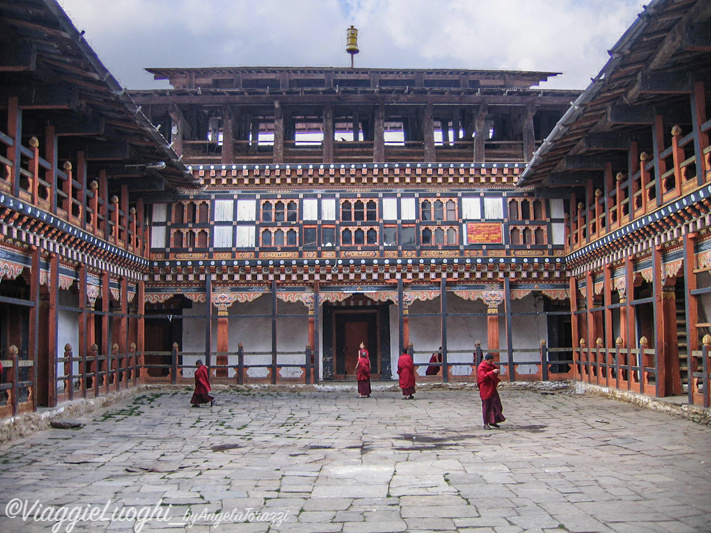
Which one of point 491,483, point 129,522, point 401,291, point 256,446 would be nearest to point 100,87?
point 256,446

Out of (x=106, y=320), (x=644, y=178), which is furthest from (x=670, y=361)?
(x=106, y=320)

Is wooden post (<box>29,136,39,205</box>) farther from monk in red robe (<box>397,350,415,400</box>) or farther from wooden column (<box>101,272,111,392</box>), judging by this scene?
monk in red robe (<box>397,350,415,400</box>)

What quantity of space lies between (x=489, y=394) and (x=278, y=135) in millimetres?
12013

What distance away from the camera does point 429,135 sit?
20.9 meters

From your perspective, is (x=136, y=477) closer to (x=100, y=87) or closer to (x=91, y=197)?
(x=100, y=87)

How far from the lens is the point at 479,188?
804 inches

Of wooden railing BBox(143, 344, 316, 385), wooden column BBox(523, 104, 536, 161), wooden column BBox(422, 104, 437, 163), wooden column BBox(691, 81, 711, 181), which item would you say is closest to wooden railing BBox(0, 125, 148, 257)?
wooden railing BBox(143, 344, 316, 385)

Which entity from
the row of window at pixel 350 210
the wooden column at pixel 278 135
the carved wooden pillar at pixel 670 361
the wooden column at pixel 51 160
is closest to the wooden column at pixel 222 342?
the row of window at pixel 350 210

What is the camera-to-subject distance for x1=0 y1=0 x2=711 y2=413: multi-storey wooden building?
45.2 feet

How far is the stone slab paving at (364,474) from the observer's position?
5969mm

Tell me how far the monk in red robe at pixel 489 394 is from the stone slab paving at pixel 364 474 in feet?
1.17

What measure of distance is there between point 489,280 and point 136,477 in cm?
1415

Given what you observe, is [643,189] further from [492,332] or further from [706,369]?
[492,332]

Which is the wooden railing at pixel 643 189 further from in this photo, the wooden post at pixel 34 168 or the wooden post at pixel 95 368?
the wooden post at pixel 95 368
